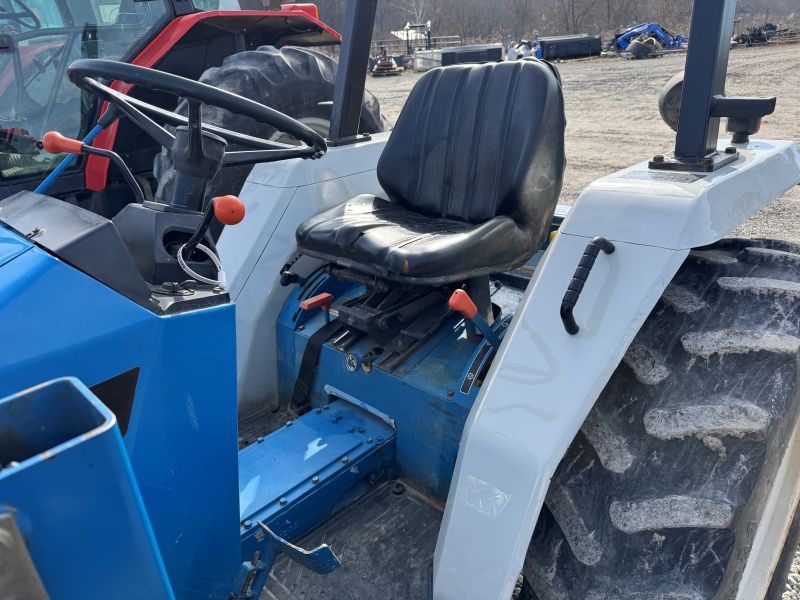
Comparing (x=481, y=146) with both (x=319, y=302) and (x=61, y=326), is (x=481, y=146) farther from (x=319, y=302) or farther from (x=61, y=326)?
(x=61, y=326)

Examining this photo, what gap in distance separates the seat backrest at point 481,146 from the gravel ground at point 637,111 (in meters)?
1.22

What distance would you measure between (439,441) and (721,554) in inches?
28.1

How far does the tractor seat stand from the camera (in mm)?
1622

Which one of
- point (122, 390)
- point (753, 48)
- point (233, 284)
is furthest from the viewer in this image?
point (753, 48)

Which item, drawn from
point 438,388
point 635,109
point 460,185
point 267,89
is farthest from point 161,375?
point 635,109

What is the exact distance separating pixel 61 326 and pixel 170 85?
20.4 inches

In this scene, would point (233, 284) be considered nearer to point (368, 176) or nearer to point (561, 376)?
point (368, 176)

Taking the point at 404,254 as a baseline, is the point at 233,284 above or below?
below

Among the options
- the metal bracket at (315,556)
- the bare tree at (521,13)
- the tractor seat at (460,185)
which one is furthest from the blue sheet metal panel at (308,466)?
the bare tree at (521,13)

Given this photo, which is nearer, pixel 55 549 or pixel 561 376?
pixel 55 549

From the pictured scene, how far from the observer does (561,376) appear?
113cm

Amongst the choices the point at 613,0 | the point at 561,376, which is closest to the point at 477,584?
the point at 561,376

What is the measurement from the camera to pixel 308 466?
62.9 inches

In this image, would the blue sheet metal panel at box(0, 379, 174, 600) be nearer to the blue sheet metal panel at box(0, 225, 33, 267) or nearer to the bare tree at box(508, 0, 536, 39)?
Result: the blue sheet metal panel at box(0, 225, 33, 267)
